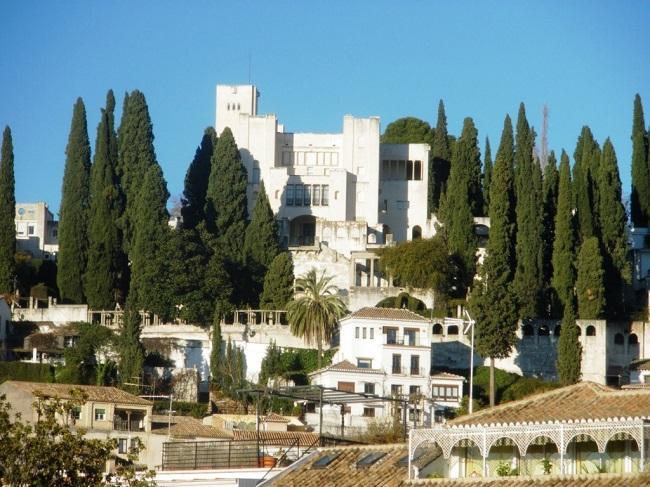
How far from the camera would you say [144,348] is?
3878 inches

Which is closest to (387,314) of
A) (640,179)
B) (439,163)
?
(640,179)

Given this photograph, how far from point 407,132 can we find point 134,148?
2916 centimetres

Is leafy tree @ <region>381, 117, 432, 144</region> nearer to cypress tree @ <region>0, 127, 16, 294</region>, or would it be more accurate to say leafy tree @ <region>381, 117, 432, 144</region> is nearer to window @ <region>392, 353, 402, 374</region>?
cypress tree @ <region>0, 127, 16, 294</region>

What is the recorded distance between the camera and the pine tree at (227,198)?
110 metres

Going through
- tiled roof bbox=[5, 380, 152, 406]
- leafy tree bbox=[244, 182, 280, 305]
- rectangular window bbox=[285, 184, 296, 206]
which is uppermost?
rectangular window bbox=[285, 184, 296, 206]

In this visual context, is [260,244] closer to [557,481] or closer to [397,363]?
[397,363]

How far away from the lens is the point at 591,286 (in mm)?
97875

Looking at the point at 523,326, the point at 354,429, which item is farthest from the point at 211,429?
the point at 523,326

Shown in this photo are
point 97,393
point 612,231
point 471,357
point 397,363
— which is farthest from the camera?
point 612,231

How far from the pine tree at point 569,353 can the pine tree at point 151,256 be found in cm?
2033

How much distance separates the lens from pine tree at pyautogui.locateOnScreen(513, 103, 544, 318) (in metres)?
98.6

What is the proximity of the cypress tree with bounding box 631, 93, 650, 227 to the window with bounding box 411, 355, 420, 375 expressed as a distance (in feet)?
75.0

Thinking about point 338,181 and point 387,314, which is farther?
point 338,181

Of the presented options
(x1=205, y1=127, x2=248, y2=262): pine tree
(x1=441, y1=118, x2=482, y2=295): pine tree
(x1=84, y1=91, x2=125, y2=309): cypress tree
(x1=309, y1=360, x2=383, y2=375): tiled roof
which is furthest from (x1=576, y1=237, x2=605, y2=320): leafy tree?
(x1=84, y1=91, x2=125, y2=309): cypress tree
